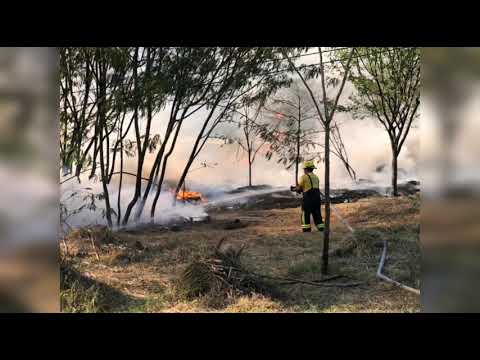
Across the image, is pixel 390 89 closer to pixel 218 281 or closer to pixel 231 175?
pixel 231 175

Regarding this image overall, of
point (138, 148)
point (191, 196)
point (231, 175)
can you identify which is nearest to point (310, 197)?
point (231, 175)

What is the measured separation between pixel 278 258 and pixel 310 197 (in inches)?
21.4

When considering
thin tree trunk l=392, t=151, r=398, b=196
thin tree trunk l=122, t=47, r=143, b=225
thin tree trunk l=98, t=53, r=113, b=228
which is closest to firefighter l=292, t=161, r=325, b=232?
thin tree trunk l=392, t=151, r=398, b=196

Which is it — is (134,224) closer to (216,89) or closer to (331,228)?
(216,89)

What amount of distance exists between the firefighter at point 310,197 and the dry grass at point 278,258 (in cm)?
7

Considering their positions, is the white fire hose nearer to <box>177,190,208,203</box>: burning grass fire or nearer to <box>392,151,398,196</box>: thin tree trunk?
<box>392,151,398,196</box>: thin tree trunk

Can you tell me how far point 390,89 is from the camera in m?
3.69

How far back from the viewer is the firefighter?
12.3 feet

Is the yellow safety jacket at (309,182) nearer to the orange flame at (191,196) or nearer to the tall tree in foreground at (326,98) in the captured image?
the tall tree in foreground at (326,98)

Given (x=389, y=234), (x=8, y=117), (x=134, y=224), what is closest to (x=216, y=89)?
(x=134, y=224)

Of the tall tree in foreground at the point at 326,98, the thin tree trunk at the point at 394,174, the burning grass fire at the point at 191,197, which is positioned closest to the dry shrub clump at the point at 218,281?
the burning grass fire at the point at 191,197

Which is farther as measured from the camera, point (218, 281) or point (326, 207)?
point (326, 207)

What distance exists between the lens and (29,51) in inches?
119

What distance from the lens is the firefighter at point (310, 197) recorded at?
375 centimetres
